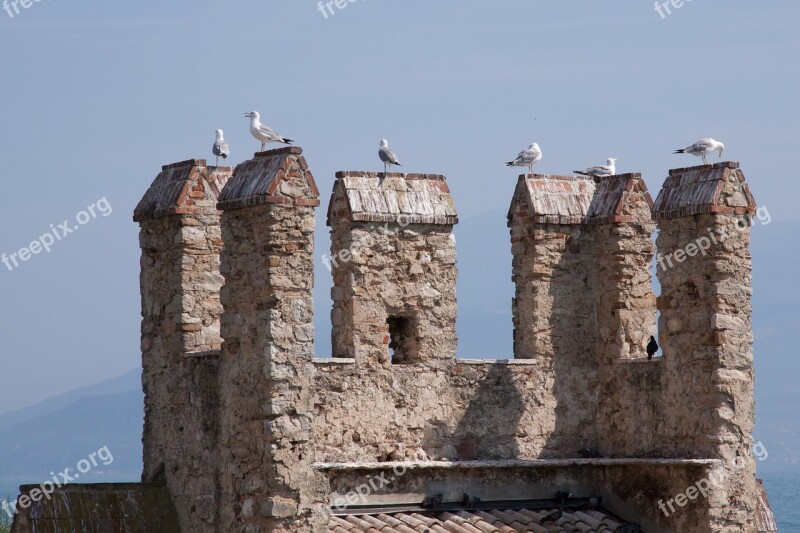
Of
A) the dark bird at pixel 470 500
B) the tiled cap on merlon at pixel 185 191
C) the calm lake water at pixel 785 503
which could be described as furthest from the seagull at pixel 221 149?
the calm lake water at pixel 785 503

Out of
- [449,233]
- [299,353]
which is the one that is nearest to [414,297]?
[449,233]

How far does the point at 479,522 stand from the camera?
65.0 feet

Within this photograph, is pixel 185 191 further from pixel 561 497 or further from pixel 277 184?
pixel 561 497

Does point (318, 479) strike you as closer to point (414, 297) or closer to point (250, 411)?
point (250, 411)

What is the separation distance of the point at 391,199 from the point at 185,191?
2242mm

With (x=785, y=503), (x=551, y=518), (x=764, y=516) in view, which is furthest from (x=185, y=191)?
(x=785, y=503)

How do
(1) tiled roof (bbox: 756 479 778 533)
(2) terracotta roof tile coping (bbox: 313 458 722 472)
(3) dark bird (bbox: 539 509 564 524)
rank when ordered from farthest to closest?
(1) tiled roof (bbox: 756 479 778 533) < (3) dark bird (bbox: 539 509 564 524) < (2) terracotta roof tile coping (bbox: 313 458 722 472)

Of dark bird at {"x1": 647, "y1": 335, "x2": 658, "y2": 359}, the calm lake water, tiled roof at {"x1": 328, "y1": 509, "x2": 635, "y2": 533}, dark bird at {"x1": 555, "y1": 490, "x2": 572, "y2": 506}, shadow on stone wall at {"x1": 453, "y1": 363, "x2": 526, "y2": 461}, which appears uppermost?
the calm lake water

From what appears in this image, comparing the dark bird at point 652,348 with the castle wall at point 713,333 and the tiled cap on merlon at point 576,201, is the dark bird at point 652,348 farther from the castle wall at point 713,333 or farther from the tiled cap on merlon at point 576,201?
the tiled cap on merlon at point 576,201

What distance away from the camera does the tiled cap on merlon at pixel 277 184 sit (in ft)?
59.7

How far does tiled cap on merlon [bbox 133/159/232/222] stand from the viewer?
1991 centimetres

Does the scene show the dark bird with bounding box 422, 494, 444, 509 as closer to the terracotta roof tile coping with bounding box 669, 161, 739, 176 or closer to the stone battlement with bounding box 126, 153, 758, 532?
the stone battlement with bounding box 126, 153, 758, 532

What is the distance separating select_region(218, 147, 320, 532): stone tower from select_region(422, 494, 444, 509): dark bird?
7.38 feet

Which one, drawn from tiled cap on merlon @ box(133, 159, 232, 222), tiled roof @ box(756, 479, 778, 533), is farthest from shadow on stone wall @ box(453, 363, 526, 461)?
tiled roof @ box(756, 479, 778, 533)
